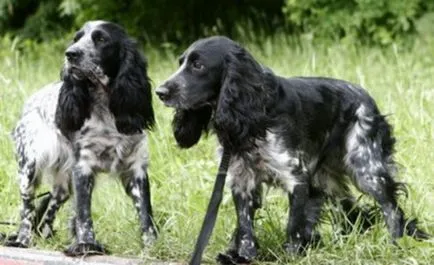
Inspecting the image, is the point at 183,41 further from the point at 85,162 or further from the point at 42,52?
the point at 85,162

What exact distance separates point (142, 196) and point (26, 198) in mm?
888

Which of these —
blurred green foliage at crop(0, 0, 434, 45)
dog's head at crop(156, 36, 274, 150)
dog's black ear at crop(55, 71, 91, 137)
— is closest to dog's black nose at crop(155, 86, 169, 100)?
dog's head at crop(156, 36, 274, 150)

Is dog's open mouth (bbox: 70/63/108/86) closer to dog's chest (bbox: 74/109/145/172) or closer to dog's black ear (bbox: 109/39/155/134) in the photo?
dog's black ear (bbox: 109/39/155/134)

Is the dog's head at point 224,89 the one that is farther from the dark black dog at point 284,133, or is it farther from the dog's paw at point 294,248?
the dog's paw at point 294,248

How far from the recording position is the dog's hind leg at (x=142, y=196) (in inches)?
271

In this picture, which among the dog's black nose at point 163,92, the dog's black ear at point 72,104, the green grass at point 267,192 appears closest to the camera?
the dog's black nose at point 163,92

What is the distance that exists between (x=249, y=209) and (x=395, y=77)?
523 centimetres

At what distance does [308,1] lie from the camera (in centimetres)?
1465

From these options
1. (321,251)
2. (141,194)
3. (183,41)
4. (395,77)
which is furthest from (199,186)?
(183,41)

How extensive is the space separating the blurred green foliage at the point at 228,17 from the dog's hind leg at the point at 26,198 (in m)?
7.30

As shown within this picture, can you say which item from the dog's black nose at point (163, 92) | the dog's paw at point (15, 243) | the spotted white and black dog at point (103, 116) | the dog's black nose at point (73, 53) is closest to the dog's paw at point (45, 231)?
the dog's paw at point (15, 243)

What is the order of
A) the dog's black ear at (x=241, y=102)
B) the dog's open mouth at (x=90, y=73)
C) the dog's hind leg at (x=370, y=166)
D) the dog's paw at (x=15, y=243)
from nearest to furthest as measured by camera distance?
the dog's black ear at (x=241, y=102) < the dog's open mouth at (x=90, y=73) < the dog's hind leg at (x=370, y=166) < the dog's paw at (x=15, y=243)

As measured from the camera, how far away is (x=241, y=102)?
20.4 ft

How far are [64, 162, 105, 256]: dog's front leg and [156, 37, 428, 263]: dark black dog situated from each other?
66 centimetres
